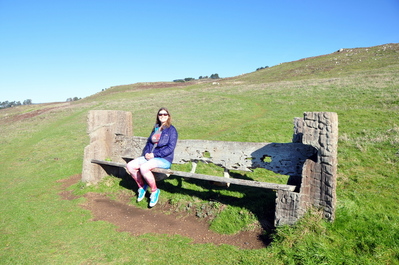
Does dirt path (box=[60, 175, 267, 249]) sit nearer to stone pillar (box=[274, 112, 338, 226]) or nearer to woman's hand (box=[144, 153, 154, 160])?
stone pillar (box=[274, 112, 338, 226])

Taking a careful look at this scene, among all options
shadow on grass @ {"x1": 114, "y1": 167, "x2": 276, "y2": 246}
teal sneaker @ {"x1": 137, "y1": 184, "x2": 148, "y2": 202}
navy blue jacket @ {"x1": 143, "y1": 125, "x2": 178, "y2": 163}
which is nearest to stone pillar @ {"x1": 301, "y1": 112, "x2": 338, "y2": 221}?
shadow on grass @ {"x1": 114, "y1": 167, "x2": 276, "y2": 246}

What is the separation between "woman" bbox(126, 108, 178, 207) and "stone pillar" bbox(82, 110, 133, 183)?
1911 mm

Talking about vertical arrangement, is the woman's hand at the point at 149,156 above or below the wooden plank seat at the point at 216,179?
above

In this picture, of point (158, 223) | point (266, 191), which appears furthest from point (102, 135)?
point (266, 191)

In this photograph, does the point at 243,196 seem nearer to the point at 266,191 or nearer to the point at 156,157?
the point at 266,191

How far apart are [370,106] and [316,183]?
1390cm

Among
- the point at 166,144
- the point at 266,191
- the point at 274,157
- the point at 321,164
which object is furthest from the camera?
the point at 166,144

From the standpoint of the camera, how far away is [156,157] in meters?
6.73

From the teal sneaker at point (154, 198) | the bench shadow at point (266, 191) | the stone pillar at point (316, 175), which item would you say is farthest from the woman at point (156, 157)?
the stone pillar at point (316, 175)

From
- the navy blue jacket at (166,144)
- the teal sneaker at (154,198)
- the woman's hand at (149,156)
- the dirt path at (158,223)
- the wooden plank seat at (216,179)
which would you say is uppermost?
the navy blue jacket at (166,144)

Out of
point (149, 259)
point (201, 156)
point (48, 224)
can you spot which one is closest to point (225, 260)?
point (149, 259)

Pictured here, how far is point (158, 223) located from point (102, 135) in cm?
389

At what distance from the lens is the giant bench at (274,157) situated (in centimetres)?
447

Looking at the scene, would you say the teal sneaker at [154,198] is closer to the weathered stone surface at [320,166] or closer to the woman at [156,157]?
the woman at [156,157]
